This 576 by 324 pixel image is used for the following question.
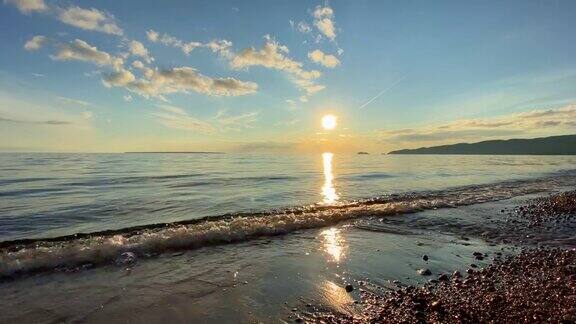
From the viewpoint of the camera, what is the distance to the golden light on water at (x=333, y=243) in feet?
35.9

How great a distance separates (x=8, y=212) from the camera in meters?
19.9

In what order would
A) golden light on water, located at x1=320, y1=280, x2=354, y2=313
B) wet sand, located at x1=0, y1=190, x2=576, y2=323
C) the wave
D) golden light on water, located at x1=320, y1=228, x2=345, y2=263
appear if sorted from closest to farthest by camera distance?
wet sand, located at x1=0, y1=190, x2=576, y2=323 < golden light on water, located at x1=320, y1=280, x2=354, y2=313 < the wave < golden light on water, located at x1=320, y1=228, x2=345, y2=263

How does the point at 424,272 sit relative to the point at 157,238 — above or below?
below

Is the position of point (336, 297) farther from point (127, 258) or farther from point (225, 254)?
point (127, 258)

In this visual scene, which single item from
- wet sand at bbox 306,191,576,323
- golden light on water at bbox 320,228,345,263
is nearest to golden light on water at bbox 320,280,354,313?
wet sand at bbox 306,191,576,323

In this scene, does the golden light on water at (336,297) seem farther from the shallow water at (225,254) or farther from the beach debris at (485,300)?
the beach debris at (485,300)

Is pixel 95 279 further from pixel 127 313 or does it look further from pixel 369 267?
pixel 369 267

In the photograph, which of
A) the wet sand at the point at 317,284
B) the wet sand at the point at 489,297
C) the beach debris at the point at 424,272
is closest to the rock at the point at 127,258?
the wet sand at the point at 317,284

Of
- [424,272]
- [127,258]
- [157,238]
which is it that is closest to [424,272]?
[424,272]

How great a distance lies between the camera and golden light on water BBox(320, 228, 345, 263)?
10.9 metres

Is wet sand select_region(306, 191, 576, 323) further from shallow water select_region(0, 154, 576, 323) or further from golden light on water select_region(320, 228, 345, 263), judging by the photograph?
golden light on water select_region(320, 228, 345, 263)

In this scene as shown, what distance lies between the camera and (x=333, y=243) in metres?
12.5

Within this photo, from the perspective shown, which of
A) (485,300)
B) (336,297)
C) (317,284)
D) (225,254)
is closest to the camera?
(485,300)

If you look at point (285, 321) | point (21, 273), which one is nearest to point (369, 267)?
point (285, 321)
